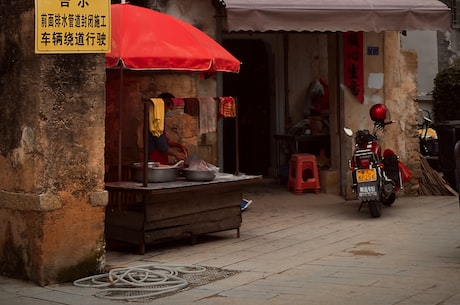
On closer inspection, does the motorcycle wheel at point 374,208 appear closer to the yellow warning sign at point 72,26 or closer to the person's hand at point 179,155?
the person's hand at point 179,155

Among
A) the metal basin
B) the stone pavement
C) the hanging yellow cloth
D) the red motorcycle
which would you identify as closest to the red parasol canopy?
the hanging yellow cloth

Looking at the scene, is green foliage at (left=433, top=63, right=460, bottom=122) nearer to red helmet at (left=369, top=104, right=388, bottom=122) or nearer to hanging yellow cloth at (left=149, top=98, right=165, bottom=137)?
red helmet at (left=369, top=104, right=388, bottom=122)

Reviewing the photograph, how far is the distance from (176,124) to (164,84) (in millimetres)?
591

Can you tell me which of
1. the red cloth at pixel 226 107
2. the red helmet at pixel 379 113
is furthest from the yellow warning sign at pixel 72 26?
the red helmet at pixel 379 113

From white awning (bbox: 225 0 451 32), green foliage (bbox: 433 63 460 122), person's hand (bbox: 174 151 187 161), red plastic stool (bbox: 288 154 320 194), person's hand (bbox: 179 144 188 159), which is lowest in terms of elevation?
red plastic stool (bbox: 288 154 320 194)

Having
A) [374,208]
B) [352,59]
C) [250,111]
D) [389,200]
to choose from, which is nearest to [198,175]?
[374,208]

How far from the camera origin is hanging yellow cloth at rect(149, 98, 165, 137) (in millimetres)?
8398

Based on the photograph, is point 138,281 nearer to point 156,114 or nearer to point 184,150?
point 156,114

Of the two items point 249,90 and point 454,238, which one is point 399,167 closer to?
point 454,238

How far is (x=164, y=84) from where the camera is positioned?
35.5ft

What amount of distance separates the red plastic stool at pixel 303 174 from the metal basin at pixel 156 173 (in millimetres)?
4244

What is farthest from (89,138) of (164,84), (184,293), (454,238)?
(454,238)

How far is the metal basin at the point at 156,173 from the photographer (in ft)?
28.2

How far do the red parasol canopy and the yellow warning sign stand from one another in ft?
2.57
